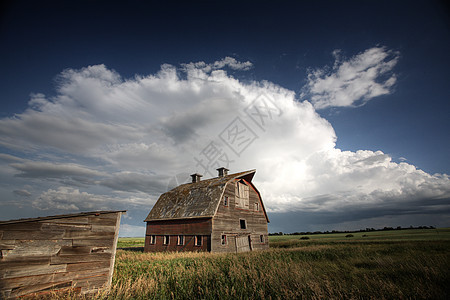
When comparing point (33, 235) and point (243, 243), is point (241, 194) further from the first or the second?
point (33, 235)

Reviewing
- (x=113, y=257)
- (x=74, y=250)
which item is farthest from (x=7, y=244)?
(x=113, y=257)

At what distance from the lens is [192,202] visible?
2119cm

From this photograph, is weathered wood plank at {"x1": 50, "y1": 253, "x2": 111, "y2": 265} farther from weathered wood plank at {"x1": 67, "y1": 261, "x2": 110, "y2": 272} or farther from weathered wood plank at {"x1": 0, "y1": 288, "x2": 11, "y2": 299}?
weathered wood plank at {"x1": 0, "y1": 288, "x2": 11, "y2": 299}

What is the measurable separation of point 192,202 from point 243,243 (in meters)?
7.19

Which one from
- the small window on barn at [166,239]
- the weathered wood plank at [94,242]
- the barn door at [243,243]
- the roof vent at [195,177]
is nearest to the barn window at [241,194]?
the barn door at [243,243]

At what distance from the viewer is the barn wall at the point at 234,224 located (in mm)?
17922

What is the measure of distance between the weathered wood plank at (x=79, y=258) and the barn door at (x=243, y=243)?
14982mm

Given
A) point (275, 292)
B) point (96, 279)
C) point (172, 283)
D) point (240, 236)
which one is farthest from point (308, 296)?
point (240, 236)

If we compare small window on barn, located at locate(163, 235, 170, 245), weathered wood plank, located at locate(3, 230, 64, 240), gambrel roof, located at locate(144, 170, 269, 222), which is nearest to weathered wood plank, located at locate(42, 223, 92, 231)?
weathered wood plank, located at locate(3, 230, 64, 240)

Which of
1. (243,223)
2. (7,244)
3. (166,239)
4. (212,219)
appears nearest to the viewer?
(7,244)

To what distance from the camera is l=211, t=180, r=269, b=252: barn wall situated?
17922mm

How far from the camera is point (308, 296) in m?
4.74

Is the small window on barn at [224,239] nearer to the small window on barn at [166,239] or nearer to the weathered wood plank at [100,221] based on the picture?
the small window on barn at [166,239]

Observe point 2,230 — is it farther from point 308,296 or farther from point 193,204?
point 193,204
